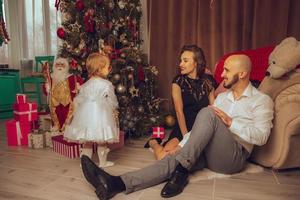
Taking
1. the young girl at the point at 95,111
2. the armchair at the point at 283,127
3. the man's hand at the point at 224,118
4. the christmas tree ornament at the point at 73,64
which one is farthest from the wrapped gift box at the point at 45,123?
the armchair at the point at 283,127

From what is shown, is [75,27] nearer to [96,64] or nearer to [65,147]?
[96,64]

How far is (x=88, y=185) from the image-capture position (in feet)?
6.52

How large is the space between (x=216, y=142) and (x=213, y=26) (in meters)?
2.03

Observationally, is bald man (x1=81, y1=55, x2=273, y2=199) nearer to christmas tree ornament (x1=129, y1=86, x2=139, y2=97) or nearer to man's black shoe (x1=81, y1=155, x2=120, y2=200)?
man's black shoe (x1=81, y1=155, x2=120, y2=200)

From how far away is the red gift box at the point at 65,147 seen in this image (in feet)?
8.38

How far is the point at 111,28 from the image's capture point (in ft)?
10.4

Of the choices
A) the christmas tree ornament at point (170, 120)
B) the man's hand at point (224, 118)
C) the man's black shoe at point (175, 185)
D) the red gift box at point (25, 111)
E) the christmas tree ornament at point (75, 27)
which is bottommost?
the man's black shoe at point (175, 185)

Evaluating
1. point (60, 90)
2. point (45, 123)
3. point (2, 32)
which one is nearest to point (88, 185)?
point (60, 90)

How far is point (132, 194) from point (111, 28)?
1.92 metres

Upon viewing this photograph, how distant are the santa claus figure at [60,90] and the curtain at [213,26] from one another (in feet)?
4.53

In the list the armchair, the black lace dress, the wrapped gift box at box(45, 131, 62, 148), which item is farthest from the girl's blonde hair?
the armchair

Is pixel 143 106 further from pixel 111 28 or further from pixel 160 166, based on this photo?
pixel 160 166

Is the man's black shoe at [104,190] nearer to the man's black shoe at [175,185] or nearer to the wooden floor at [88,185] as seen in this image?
the wooden floor at [88,185]

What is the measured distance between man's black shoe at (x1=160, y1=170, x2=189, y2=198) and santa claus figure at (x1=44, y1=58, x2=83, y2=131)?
4.34 ft
